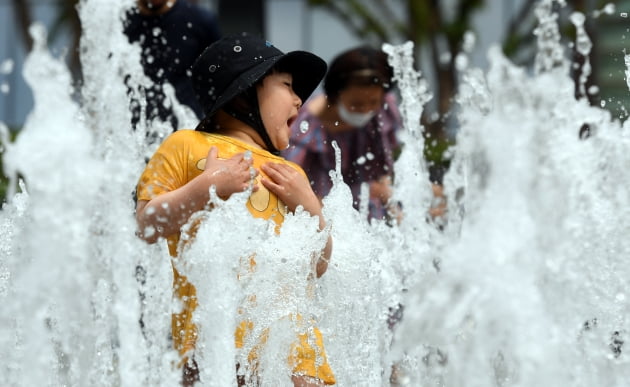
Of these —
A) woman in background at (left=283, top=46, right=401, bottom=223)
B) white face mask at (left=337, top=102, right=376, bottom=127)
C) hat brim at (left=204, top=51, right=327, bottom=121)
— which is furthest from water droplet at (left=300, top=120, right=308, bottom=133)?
hat brim at (left=204, top=51, right=327, bottom=121)

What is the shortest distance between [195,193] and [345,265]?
27.5 inches

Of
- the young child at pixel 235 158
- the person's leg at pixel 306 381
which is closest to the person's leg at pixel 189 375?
the young child at pixel 235 158

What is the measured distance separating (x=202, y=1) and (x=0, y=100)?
71.8 inches

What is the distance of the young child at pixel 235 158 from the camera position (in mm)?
2469

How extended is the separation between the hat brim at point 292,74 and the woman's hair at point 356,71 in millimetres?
1319

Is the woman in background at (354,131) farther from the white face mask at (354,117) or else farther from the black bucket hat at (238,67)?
the black bucket hat at (238,67)

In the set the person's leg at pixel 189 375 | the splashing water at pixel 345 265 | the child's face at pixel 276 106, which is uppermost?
the child's face at pixel 276 106

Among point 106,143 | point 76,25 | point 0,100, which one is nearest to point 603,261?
point 106,143

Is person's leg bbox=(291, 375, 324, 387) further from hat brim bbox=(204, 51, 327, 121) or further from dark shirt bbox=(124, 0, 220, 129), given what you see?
dark shirt bbox=(124, 0, 220, 129)

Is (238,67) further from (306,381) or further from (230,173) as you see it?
(306,381)

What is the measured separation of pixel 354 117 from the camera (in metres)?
4.23

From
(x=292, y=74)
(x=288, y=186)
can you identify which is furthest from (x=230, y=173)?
(x=292, y=74)

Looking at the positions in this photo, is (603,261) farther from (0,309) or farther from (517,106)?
(0,309)

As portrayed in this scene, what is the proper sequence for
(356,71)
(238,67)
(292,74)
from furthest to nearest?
(356,71), (292,74), (238,67)
